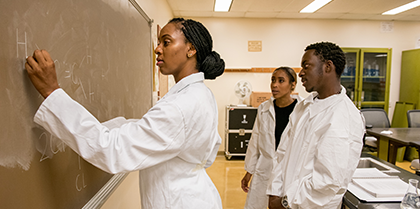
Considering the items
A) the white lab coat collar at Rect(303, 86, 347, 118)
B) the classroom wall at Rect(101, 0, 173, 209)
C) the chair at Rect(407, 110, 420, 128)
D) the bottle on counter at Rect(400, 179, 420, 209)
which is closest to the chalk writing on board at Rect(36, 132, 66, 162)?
the classroom wall at Rect(101, 0, 173, 209)

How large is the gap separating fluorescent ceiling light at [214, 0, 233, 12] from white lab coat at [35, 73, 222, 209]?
309 cm

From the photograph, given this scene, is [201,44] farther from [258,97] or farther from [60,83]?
[258,97]

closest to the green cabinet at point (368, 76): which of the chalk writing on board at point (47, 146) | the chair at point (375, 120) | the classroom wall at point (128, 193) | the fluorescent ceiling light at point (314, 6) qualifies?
the chair at point (375, 120)

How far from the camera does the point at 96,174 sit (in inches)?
42.1

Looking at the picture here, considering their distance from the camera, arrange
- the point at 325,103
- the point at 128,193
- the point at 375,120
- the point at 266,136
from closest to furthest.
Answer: the point at 325,103 → the point at 128,193 → the point at 266,136 → the point at 375,120

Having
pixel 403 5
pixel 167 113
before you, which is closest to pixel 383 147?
pixel 403 5

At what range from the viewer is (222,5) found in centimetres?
384

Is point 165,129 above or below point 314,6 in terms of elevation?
below

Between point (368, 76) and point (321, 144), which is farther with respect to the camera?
point (368, 76)

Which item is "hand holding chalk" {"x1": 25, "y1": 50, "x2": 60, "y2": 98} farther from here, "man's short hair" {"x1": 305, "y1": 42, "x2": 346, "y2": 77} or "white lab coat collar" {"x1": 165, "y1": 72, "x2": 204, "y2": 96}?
"man's short hair" {"x1": 305, "y1": 42, "x2": 346, "y2": 77}

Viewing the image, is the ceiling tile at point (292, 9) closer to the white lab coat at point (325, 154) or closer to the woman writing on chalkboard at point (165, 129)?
the white lab coat at point (325, 154)

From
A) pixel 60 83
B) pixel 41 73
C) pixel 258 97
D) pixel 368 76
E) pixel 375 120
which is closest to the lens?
pixel 41 73

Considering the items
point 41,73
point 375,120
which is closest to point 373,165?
point 41,73

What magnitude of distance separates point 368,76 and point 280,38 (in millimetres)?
1861
